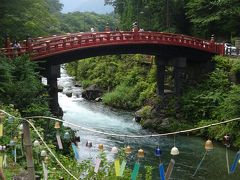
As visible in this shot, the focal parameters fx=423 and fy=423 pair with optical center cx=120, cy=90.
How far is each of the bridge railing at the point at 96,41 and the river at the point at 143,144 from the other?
712 cm

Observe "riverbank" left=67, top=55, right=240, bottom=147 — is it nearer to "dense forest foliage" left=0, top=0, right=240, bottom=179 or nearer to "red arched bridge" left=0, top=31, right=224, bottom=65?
"dense forest foliage" left=0, top=0, right=240, bottom=179

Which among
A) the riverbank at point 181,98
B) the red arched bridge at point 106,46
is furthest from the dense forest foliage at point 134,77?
the red arched bridge at point 106,46

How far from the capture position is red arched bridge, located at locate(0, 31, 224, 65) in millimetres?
30312

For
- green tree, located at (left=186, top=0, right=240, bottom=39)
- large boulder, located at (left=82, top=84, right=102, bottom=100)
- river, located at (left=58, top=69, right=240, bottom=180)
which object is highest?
green tree, located at (left=186, top=0, right=240, bottom=39)

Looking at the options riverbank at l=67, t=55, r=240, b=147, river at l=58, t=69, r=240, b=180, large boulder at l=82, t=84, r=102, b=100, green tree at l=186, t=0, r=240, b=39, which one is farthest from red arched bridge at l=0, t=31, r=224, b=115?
large boulder at l=82, t=84, r=102, b=100

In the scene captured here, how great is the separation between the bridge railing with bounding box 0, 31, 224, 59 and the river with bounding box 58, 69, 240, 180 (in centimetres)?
712

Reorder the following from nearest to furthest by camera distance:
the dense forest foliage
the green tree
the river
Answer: the dense forest foliage → the river → the green tree

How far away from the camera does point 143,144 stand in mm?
30844

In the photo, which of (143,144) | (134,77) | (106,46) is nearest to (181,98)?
(106,46)

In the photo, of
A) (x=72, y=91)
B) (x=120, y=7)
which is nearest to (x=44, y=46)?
(x=72, y=91)

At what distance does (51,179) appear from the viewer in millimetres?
13258

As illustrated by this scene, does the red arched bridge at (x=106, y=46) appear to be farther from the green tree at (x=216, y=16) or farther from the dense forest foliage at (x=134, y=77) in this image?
the green tree at (x=216, y=16)

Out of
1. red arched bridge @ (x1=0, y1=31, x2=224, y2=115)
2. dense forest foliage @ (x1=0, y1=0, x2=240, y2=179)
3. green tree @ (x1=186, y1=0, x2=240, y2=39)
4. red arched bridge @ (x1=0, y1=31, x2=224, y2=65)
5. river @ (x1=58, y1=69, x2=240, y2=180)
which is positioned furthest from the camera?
green tree @ (x1=186, y1=0, x2=240, y2=39)

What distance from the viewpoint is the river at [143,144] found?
24.1 metres
